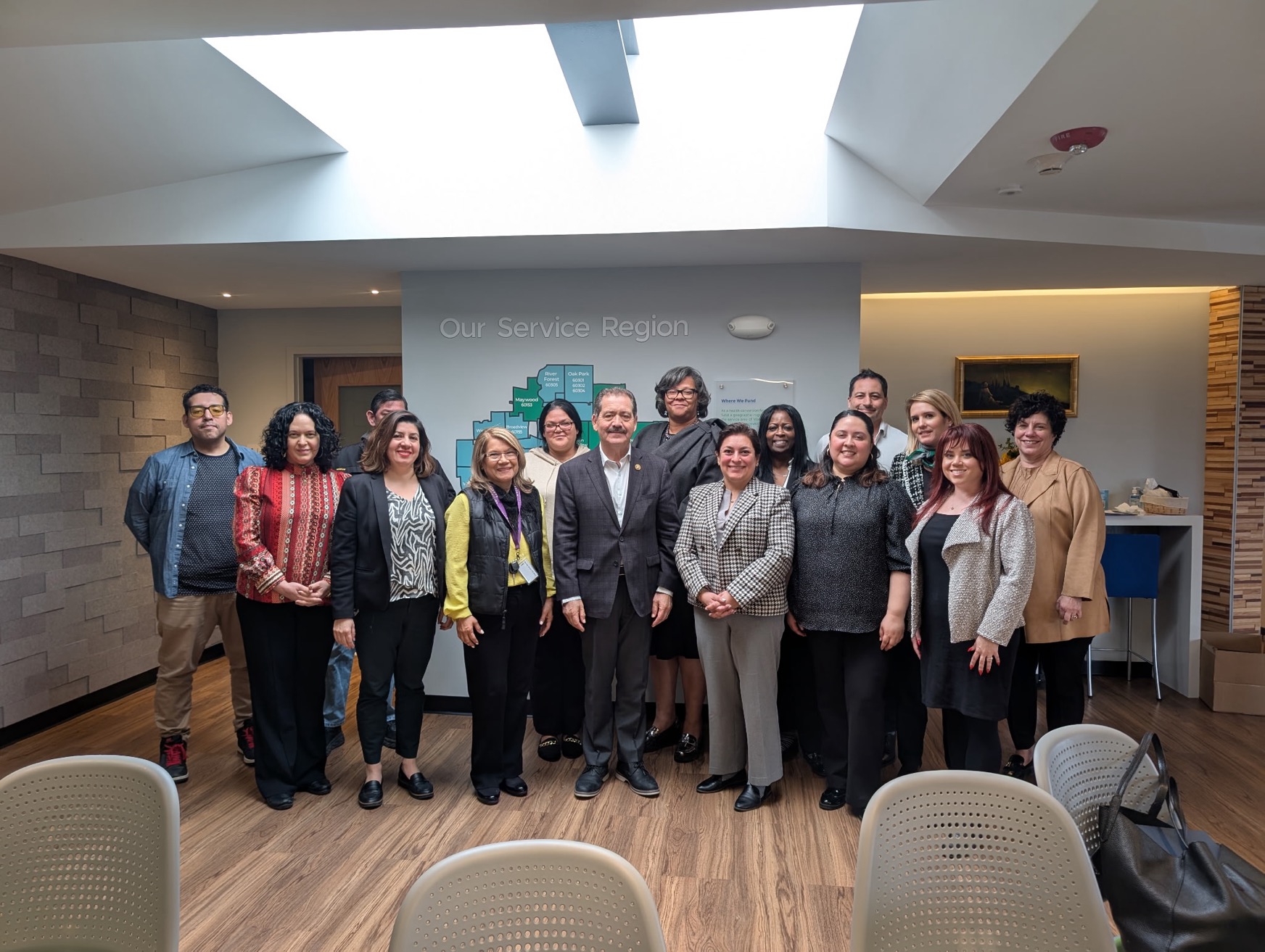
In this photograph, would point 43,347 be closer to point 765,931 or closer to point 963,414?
point 765,931

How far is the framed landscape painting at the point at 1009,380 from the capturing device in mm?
5402

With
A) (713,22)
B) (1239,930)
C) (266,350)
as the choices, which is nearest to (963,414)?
(713,22)

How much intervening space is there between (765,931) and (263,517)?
2346 mm

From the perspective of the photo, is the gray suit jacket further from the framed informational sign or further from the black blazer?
the framed informational sign

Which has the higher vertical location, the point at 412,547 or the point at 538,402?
the point at 538,402

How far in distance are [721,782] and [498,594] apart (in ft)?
4.08

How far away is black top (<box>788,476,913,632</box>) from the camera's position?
3037 millimetres

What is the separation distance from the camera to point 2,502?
402cm

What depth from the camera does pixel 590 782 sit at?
11.1ft

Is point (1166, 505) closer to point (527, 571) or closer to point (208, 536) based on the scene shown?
point (527, 571)

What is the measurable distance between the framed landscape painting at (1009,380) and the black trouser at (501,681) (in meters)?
3.57

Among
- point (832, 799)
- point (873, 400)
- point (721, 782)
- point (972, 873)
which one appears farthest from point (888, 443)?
point (972, 873)

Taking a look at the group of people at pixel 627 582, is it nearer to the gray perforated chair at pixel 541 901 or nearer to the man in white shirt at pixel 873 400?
the man in white shirt at pixel 873 400

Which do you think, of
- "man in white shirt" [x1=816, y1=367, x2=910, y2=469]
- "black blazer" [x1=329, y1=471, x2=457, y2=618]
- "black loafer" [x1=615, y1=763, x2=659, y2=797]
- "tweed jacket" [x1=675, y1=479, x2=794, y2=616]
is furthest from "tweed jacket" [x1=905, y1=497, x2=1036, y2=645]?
"black blazer" [x1=329, y1=471, x2=457, y2=618]
